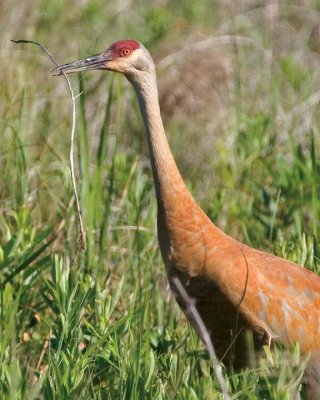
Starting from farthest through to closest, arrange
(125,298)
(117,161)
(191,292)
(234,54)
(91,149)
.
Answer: (234,54) < (91,149) < (117,161) < (125,298) < (191,292)

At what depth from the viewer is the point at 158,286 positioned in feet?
18.6

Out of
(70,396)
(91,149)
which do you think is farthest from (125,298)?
(91,149)

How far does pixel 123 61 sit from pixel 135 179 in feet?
5.45

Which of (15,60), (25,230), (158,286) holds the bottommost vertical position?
(158,286)

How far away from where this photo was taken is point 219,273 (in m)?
4.77

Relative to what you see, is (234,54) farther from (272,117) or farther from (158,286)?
(158,286)

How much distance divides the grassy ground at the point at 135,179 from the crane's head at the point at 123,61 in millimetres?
79

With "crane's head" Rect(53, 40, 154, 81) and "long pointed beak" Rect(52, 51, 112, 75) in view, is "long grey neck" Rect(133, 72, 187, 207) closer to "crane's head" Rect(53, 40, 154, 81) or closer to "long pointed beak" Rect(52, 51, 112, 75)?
"crane's head" Rect(53, 40, 154, 81)

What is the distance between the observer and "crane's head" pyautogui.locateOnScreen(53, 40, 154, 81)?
4934mm

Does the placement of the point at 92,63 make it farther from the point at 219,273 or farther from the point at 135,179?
the point at 135,179

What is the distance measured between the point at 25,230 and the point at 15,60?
257cm

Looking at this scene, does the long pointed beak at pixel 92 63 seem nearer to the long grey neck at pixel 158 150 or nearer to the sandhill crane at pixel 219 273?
the sandhill crane at pixel 219 273

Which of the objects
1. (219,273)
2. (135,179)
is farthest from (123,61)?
(135,179)

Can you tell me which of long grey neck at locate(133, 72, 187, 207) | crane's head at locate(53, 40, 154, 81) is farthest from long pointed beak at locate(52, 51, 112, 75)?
long grey neck at locate(133, 72, 187, 207)
